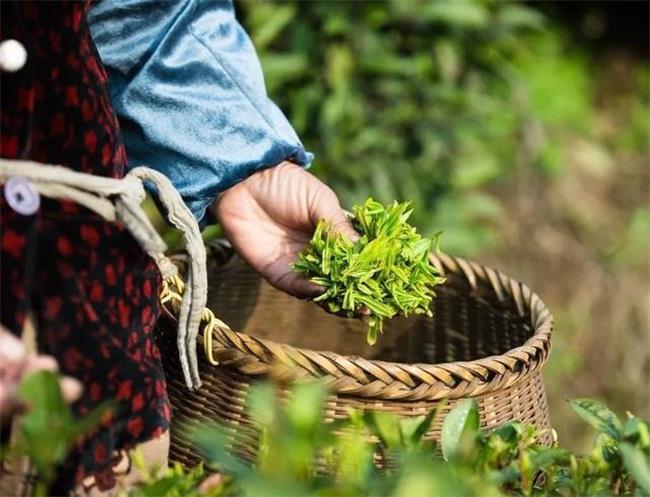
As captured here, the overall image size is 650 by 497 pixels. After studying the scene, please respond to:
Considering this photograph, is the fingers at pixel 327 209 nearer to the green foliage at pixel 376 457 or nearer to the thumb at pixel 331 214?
the thumb at pixel 331 214

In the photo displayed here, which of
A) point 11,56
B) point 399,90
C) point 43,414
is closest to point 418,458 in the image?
point 43,414

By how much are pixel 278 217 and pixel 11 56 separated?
0.56 meters

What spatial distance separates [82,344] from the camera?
2.81 feet

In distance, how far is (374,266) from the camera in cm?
123

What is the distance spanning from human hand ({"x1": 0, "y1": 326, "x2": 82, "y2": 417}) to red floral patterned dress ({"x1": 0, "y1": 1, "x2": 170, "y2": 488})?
0.02 m

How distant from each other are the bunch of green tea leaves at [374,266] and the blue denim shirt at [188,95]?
125mm

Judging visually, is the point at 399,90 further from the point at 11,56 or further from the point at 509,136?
the point at 11,56

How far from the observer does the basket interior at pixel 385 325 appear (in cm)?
153

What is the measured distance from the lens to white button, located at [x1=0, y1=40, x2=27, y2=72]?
833 millimetres

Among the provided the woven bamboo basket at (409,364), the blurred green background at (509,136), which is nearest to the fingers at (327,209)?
the woven bamboo basket at (409,364)

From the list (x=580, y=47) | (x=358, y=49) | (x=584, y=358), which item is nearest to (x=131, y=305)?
(x=358, y=49)

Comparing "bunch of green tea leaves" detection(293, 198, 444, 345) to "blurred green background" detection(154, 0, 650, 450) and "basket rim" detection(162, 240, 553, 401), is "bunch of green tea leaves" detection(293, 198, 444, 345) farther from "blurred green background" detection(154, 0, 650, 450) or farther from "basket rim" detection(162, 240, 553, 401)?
"blurred green background" detection(154, 0, 650, 450)

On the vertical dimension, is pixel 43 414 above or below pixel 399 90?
above

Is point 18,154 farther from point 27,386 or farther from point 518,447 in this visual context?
point 518,447
